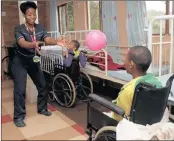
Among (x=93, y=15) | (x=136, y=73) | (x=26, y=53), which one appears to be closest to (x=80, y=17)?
(x=93, y=15)

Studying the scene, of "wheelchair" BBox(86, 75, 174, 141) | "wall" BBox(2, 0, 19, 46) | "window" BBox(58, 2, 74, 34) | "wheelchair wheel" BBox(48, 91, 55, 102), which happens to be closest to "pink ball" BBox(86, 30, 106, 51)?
"wall" BBox(2, 0, 19, 46)

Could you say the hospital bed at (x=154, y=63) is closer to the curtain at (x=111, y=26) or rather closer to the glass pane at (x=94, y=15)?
the curtain at (x=111, y=26)

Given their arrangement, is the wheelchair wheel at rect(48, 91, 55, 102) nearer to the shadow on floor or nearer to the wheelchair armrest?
the shadow on floor

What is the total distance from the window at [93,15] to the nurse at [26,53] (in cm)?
100

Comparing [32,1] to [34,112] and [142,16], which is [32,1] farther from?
[142,16]

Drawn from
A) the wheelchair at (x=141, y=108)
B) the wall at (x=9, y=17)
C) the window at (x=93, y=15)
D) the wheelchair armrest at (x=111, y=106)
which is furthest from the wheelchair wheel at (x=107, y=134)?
the window at (x=93, y=15)

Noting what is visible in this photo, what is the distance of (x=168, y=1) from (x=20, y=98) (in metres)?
1.44

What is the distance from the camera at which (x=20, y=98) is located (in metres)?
1.62

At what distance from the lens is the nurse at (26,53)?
1437 millimetres

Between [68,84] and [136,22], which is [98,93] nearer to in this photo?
[68,84]

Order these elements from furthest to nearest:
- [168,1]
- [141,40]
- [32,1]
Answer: [141,40] < [168,1] < [32,1]

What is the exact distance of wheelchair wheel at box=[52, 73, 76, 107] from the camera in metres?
2.02

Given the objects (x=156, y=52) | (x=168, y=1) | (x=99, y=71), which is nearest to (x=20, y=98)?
(x=99, y=71)

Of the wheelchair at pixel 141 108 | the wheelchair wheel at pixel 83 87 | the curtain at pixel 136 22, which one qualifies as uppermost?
the curtain at pixel 136 22
